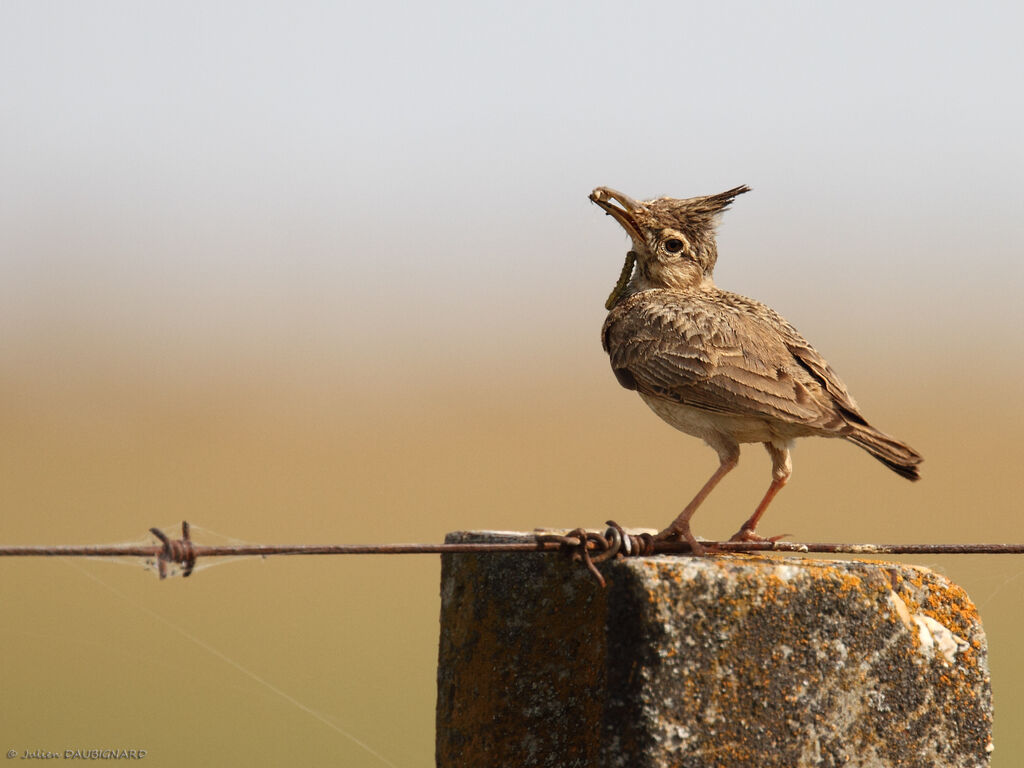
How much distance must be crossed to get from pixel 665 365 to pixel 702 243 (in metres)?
1.28

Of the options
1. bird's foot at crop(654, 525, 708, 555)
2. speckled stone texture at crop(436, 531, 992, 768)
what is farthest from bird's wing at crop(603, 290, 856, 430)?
speckled stone texture at crop(436, 531, 992, 768)

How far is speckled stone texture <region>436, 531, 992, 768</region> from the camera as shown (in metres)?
2.71

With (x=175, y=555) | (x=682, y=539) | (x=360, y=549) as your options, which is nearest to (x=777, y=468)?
(x=682, y=539)

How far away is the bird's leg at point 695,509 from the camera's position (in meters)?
3.53

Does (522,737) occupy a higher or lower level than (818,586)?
lower

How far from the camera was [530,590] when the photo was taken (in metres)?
3.24

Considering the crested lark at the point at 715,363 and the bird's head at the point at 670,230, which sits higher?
the bird's head at the point at 670,230

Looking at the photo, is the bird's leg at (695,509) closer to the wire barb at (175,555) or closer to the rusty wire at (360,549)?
the rusty wire at (360,549)

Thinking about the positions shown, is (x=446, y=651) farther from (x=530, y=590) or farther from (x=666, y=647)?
(x=666, y=647)

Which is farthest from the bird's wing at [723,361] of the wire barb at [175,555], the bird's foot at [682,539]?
the wire barb at [175,555]

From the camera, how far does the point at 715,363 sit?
5.33 m

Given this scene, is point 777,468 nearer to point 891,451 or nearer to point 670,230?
point 891,451

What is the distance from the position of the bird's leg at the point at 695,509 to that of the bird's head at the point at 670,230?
1.39 m

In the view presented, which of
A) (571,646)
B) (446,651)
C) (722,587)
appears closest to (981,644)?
(722,587)
